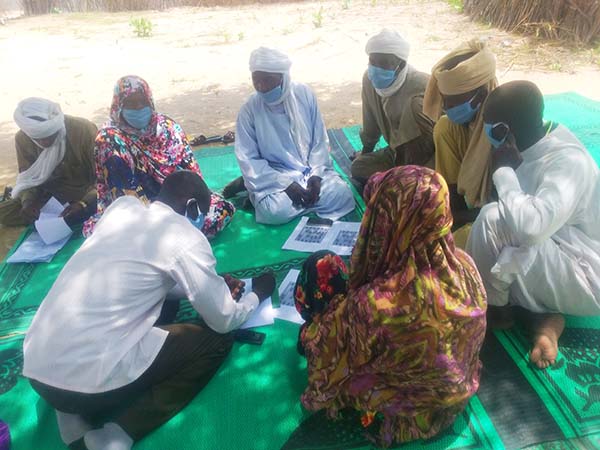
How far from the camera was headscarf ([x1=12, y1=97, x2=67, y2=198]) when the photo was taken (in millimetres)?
3342

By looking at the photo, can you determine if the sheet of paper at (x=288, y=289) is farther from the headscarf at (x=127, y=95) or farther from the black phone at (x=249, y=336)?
the headscarf at (x=127, y=95)

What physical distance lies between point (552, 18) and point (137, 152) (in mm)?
7265

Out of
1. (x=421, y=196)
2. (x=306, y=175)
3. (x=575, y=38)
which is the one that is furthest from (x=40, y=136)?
(x=575, y=38)

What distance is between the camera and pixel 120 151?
3260 millimetres

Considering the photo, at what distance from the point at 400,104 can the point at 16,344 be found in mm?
3019

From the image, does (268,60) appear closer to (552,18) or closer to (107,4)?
(552,18)

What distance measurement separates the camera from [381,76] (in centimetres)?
332

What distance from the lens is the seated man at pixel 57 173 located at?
361cm

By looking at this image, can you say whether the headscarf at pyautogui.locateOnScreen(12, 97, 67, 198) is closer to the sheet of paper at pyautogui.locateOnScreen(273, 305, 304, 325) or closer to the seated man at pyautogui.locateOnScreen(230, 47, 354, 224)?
the seated man at pyautogui.locateOnScreen(230, 47, 354, 224)

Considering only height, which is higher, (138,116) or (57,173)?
(138,116)

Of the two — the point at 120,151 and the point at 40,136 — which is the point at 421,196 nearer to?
the point at 120,151

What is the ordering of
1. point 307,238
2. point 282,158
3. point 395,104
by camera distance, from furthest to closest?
1. point 282,158
2. point 395,104
3. point 307,238

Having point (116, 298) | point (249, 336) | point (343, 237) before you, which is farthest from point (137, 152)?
point (116, 298)

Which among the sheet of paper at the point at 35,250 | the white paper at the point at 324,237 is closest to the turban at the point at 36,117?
the sheet of paper at the point at 35,250
